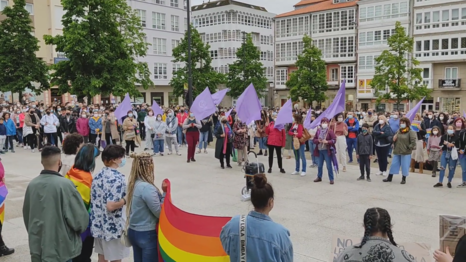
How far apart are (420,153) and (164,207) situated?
38.6 ft

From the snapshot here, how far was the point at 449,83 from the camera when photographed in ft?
153

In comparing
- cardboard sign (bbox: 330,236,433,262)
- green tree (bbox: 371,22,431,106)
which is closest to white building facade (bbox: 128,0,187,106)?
green tree (bbox: 371,22,431,106)

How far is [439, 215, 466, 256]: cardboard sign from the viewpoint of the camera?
3.58 meters

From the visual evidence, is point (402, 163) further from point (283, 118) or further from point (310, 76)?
point (310, 76)

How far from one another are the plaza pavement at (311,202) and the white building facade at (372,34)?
4140 cm

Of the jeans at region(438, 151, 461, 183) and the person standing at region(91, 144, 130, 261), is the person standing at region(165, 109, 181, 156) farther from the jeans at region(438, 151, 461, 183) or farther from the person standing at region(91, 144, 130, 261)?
the person standing at region(91, 144, 130, 261)

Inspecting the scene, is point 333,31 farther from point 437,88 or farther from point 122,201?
→ point 122,201

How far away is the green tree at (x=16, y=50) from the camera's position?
34.4 m

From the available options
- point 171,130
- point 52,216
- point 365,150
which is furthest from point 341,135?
point 52,216

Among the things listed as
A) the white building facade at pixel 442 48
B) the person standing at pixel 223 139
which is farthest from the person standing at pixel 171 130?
the white building facade at pixel 442 48

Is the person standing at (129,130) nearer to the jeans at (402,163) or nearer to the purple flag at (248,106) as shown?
the purple flag at (248,106)

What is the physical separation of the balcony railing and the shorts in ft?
160

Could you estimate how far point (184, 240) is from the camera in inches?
176

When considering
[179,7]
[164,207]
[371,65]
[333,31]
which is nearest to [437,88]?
[371,65]
